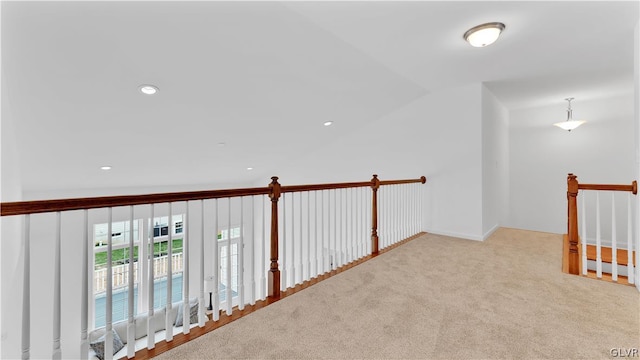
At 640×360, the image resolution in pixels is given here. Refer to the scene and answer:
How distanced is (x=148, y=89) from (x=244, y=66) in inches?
40.2

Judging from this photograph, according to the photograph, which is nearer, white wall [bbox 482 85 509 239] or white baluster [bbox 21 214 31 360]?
white baluster [bbox 21 214 31 360]

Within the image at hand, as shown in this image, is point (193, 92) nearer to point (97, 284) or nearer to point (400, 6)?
point (400, 6)

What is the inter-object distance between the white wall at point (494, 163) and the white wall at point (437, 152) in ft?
0.48

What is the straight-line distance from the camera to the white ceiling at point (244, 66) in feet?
7.71

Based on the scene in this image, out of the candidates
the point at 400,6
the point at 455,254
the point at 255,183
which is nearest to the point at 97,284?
the point at 255,183

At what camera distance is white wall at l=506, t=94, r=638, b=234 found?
184 inches

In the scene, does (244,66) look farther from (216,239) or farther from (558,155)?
(558,155)

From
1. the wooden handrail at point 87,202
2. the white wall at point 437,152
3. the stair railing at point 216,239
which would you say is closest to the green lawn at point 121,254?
the stair railing at point 216,239

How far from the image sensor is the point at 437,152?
4.70 meters

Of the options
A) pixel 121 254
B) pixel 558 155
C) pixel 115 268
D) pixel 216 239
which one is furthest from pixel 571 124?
pixel 115 268

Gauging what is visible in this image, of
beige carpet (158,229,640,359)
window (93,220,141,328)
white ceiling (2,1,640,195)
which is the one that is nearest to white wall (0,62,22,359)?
white ceiling (2,1,640,195)

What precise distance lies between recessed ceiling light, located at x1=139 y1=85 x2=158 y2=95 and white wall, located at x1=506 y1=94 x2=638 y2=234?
6042 millimetres

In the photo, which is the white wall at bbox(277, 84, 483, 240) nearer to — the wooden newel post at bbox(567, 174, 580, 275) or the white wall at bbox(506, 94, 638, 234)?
the wooden newel post at bbox(567, 174, 580, 275)

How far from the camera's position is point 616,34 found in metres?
2.79
